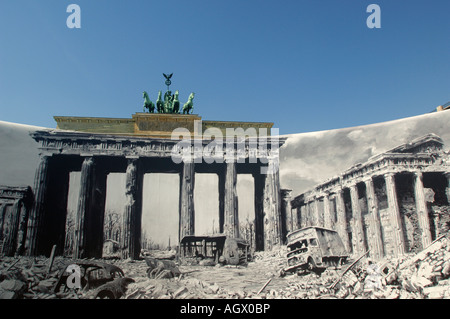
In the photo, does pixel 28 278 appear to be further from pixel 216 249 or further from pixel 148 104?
pixel 148 104

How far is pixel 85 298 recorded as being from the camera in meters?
10.2

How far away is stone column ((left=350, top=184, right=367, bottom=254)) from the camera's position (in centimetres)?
1106

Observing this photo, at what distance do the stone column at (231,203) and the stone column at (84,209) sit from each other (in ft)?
15.3

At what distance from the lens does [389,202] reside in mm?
11273

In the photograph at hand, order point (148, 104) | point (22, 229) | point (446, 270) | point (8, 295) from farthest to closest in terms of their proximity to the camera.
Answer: point (148, 104)
point (22, 229)
point (8, 295)
point (446, 270)

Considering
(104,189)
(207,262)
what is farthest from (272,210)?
(104,189)

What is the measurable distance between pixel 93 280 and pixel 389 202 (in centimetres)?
882

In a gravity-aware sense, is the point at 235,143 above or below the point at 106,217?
above

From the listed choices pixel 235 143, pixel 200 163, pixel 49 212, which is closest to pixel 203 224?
pixel 200 163

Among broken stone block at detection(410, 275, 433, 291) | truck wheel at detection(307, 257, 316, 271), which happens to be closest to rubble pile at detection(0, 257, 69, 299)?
truck wheel at detection(307, 257, 316, 271)

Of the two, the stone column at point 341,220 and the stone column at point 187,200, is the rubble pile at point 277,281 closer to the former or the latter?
the stone column at point 341,220
